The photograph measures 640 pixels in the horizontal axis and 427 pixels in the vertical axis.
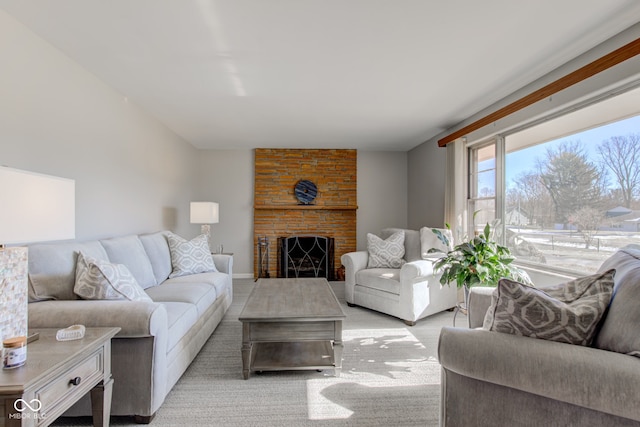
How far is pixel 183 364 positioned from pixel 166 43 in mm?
2232

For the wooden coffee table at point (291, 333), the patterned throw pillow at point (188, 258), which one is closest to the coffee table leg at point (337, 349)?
the wooden coffee table at point (291, 333)

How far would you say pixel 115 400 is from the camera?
5.41 ft

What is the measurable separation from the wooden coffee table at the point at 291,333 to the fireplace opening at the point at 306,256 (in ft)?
9.54

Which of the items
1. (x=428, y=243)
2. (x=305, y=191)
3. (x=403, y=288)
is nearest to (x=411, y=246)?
(x=428, y=243)

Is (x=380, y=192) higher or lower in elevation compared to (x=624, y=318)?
higher

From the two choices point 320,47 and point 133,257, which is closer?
point 320,47

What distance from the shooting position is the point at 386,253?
396cm

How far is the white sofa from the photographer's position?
3.18 m

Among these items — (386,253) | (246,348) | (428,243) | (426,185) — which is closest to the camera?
(246,348)

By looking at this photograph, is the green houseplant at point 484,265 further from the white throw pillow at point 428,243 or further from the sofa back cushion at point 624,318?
the white throw pillow at point 428,243

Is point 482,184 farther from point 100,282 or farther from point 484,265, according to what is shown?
point 100,282

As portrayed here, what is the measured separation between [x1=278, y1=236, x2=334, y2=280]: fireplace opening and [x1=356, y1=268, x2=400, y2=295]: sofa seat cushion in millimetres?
1697

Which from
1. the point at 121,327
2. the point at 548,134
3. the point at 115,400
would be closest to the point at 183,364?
the point at 115,400

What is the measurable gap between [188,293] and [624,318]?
2636 mm
